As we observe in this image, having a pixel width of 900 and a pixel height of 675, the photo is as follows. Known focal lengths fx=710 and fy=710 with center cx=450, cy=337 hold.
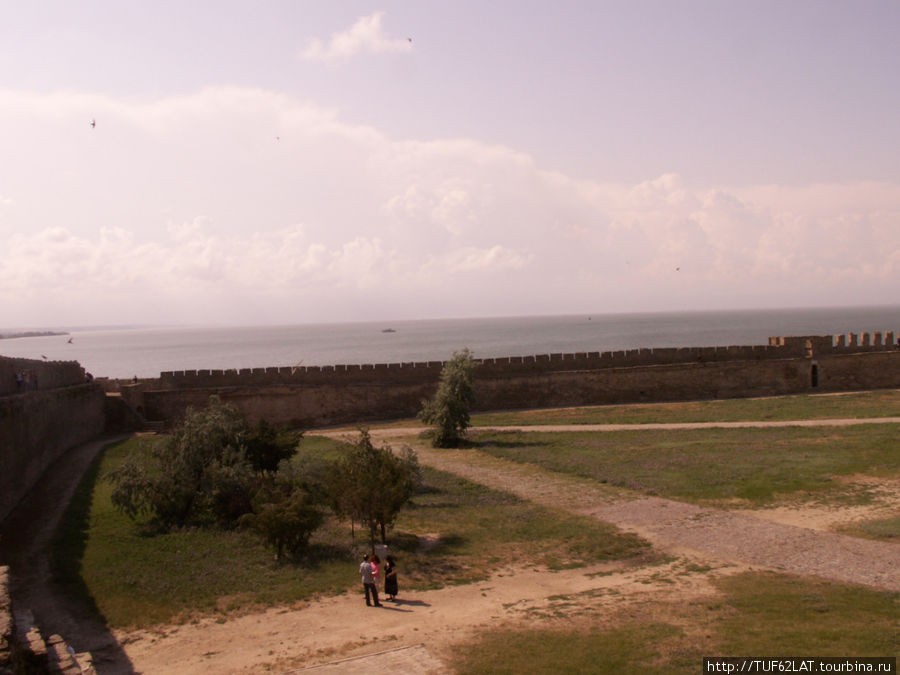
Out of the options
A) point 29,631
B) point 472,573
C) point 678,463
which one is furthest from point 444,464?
point 29,631

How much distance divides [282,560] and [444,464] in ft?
28.1

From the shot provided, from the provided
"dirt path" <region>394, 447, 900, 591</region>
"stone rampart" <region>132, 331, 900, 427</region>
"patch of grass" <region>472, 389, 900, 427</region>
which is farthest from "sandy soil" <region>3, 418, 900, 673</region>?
"stone rampart" <region>132, 331, 900, 427</region>

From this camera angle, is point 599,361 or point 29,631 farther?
point 599,361

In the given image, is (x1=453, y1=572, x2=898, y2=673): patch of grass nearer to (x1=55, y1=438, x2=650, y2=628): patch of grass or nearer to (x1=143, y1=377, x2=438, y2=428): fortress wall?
(x1=55, y1=438, x2=650, y2=628): patch of grass

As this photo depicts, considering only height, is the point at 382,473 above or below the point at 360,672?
above

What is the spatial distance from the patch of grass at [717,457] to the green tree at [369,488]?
6220 mm

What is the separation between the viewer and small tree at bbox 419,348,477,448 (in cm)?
2231

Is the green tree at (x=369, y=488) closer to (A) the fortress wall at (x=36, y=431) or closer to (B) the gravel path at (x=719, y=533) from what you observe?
(B) the gravel path at (x=719, y=533)

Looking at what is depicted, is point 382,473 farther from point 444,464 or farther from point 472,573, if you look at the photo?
point 444,464

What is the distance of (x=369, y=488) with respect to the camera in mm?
11852

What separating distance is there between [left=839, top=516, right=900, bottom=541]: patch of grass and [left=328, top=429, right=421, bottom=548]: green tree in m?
7.66

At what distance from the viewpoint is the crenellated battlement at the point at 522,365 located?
27547 mm

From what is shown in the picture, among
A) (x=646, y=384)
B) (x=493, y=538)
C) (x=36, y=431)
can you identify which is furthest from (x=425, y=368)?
(x=493, y=538)

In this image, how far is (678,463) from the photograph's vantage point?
1789cm
